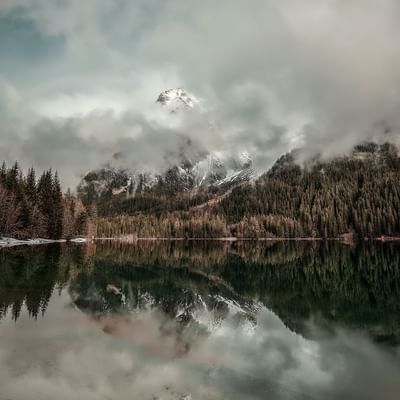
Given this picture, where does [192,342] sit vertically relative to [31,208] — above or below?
below

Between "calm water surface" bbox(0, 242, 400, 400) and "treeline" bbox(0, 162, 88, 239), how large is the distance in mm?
67353

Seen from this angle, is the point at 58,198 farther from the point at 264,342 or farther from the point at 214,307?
the point at 264,342

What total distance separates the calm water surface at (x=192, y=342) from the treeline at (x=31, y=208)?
6735 cm

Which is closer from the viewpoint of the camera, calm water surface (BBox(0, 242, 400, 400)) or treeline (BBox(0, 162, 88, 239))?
calm water surface (BBox(0, 242, 400, 400))

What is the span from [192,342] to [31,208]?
104896mm

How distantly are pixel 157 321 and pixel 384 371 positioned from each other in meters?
14.1

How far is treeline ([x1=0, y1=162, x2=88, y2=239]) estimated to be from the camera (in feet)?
334

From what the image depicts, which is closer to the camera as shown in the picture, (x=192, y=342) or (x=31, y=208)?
(x=192, y=342)

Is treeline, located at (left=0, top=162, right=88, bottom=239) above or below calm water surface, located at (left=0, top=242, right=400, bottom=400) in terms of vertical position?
above

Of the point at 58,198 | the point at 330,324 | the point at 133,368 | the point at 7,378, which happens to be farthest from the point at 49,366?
the point at 58,198

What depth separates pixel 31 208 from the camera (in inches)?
4478

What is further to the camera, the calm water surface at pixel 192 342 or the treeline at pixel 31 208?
the treeline at pixel 31 208

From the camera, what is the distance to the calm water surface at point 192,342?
47.0ft

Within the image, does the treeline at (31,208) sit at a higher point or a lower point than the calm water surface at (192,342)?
higher
